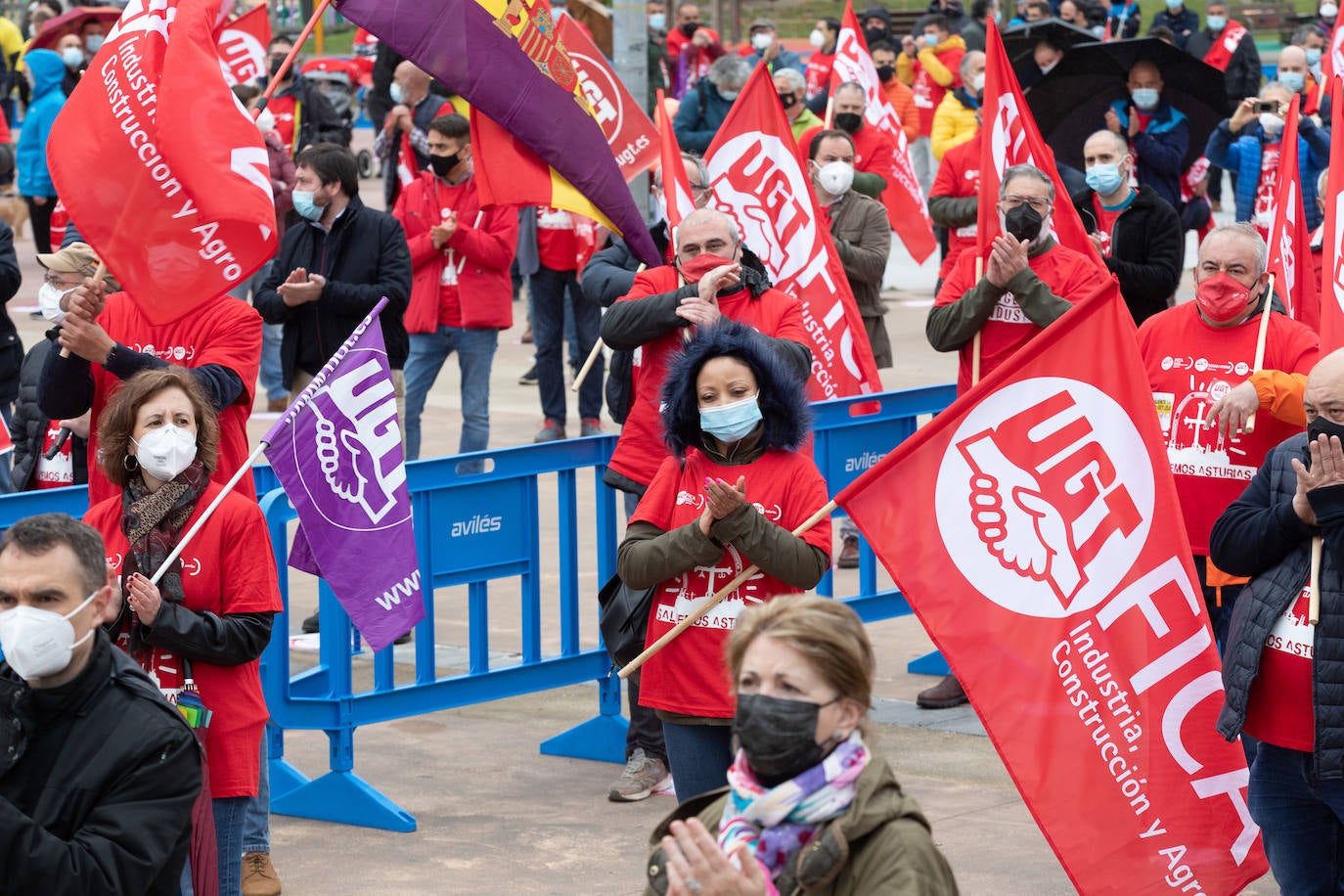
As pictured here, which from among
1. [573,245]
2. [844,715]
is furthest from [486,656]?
[573,245]

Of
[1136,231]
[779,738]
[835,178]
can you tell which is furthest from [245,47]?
[779,738]

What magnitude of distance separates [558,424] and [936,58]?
11.8 meters

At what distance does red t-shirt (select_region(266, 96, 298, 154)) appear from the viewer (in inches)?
641

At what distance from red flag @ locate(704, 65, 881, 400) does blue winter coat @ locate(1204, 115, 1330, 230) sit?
5.92 m

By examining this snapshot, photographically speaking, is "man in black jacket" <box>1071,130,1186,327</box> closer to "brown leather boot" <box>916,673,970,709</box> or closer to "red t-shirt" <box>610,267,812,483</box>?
"brown leather boot" <box>916,673,970,709</box>

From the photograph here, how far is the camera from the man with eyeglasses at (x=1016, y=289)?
762 centimetres

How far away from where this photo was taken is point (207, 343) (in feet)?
23.0

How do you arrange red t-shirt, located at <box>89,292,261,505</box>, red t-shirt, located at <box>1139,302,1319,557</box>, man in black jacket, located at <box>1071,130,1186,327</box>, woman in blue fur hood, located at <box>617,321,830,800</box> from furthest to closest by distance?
man in black jacket, located at <box>1071,130,1186,327</box>, red t-shirt, located at <box>89,292,261,505</box>, red t-shirt, located at <box>1139,302,1319,557</box>, woman in blue fur hood, located at <box>617,321,830,800</box>

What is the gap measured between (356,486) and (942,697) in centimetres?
302

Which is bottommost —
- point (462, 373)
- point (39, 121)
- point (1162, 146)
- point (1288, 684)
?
point (1288, 684)

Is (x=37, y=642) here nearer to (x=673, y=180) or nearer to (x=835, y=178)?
(x=673, y=180)

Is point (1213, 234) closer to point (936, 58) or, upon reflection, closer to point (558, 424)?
point (558, 424)

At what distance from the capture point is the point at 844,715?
140 inches

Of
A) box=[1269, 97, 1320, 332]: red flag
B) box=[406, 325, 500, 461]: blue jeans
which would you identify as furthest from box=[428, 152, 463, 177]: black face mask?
box=[1269, 97, 1320, 332]: red flag
